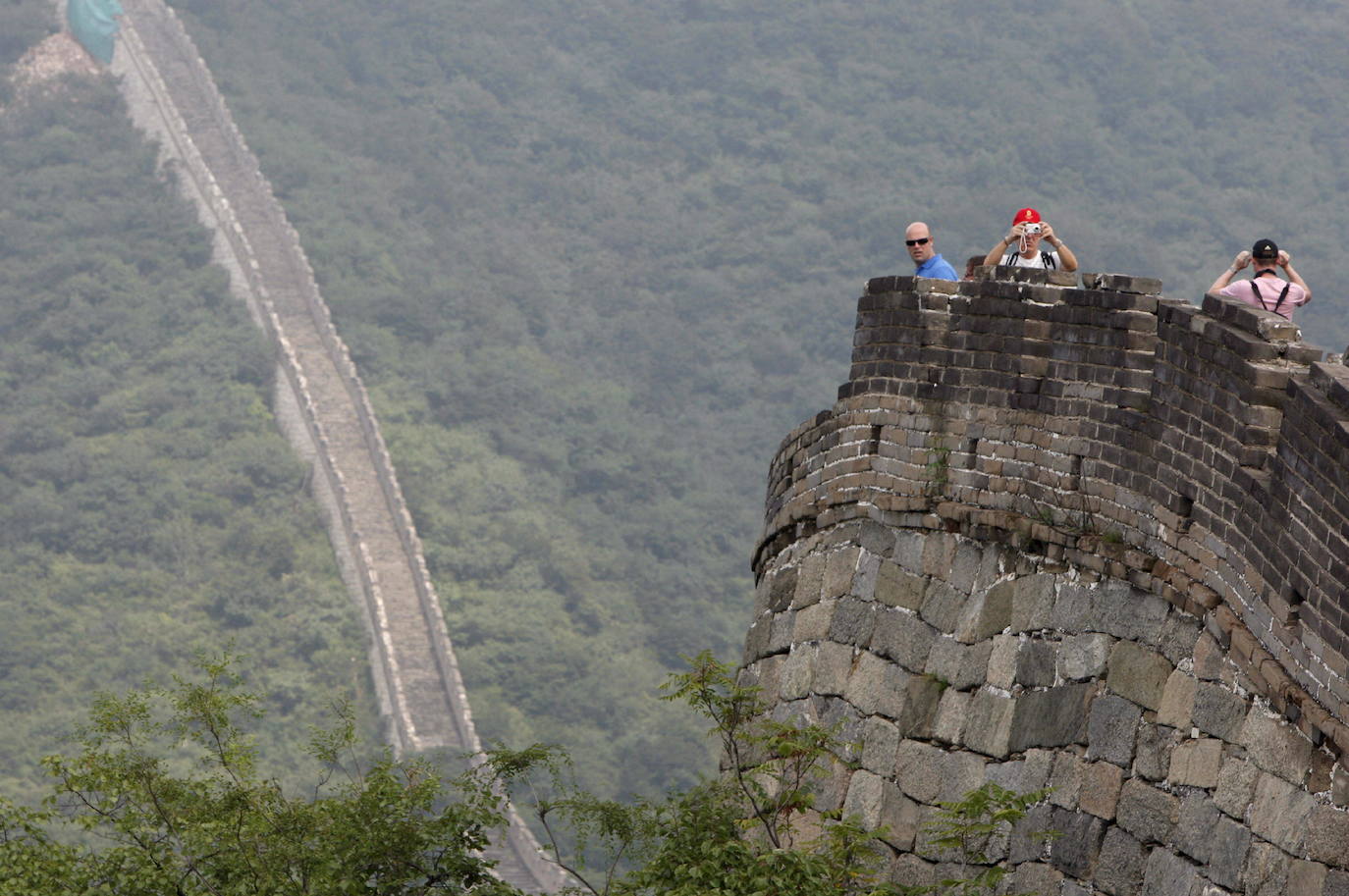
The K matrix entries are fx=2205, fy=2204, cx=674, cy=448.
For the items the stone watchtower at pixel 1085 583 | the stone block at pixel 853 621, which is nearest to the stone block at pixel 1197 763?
the stone watchtower at pixel 1085 583

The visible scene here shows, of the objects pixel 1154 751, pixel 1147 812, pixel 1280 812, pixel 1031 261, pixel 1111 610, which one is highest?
pixel 1031 261

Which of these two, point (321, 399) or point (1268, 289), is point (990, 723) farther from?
point (321, 399)

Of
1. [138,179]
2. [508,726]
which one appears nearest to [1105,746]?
[508,726]

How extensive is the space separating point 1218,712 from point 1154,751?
17.0 inches

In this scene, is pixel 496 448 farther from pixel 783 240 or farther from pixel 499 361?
pixel 783 240

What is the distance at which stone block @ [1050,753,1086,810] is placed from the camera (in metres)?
8.40

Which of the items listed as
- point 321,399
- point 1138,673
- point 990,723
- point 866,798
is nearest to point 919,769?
point 866,798

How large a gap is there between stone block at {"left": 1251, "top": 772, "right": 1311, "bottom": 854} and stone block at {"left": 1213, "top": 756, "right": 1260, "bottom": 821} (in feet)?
0.13

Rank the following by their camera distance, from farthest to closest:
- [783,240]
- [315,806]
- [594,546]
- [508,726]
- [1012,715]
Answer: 1. [783,240]
2. [594,546]
3. [508,726]
4. [315,806]
5. [1012,715]

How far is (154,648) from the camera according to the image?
54344mm

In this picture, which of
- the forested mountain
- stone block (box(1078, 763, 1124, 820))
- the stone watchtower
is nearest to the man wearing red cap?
the stone watchtower

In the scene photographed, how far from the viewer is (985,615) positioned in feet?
30.6

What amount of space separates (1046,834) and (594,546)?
6050 centimetres

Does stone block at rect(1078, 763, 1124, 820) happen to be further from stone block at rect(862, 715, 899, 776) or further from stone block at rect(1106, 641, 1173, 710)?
stone block at rect(862, 715, 899, 776)
